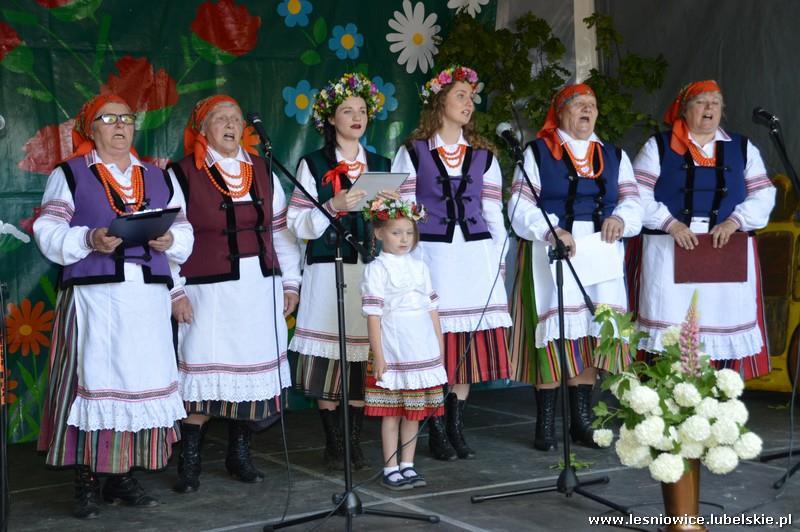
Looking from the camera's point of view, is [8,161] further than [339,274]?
Yes

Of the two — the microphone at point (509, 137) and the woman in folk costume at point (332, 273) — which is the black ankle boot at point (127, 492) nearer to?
the woman in folk costume at point (332, 273)

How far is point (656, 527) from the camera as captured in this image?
3.78 metres

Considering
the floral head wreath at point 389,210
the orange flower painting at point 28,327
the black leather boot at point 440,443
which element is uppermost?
the floral head wreath at point 389,210

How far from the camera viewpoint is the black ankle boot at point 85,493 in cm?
429

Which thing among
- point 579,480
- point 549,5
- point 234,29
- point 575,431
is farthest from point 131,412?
point 549,5

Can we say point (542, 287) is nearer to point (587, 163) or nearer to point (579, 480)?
point (587, 163)

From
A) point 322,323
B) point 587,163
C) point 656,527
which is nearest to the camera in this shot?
point 656,527

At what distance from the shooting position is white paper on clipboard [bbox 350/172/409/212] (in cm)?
416

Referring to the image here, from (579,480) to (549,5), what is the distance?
11.7 feet

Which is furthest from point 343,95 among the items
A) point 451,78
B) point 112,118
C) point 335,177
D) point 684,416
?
point 684,416

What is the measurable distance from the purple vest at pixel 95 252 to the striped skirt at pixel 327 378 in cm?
86

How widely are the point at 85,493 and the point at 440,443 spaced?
64.8 inches

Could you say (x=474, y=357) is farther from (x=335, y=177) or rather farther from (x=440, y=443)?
(x=335, y=177)

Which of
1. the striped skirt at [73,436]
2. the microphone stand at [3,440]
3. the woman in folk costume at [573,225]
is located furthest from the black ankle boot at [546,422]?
the microphone stand at [3,440]
